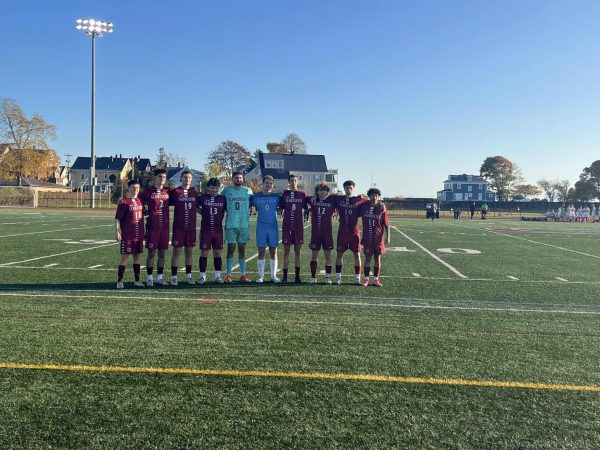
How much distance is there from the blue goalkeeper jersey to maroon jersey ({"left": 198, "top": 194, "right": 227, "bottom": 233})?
64 centimetres

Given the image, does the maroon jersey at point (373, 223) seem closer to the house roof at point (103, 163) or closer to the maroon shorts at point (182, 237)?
the maroon shorts at point (182, 237)

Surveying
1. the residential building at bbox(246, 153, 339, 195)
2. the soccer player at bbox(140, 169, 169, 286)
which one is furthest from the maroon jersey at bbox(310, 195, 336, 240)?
the residential building at bbox(246, 153, 339, 195)

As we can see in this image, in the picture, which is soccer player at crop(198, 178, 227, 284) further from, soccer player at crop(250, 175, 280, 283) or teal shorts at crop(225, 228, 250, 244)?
soccer player at crop(250, 175, 280, 283)

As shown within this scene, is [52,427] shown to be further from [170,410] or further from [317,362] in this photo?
[317,362]

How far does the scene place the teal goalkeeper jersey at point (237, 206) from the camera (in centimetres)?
830

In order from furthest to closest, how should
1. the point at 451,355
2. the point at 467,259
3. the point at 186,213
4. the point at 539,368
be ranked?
the point at 467,259
the point at 186,213
the point at 451,355
the point at 539,368

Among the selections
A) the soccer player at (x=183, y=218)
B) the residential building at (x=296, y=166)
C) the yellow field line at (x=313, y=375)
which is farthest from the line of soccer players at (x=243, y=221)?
the residential building at (x=296, y=166)

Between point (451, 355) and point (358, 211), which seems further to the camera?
point (358, 211)

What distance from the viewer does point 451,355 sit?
14.8 feet

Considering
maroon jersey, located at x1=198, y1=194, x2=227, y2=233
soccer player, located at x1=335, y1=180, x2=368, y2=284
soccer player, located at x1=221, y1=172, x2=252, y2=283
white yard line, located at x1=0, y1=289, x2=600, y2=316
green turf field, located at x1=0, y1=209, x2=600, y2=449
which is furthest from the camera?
soccer player, located at x1=335, y1=180, x2=368, y2=284

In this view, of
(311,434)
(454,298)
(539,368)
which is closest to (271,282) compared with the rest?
(454,298)

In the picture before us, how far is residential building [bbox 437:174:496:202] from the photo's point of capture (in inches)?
4023

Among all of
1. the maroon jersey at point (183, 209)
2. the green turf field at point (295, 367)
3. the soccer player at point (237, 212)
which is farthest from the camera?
the soccer player at point (237, 212)

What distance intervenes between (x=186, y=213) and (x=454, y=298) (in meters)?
4.33
